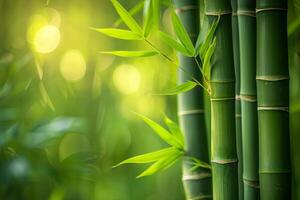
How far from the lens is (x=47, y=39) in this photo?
4.42ft

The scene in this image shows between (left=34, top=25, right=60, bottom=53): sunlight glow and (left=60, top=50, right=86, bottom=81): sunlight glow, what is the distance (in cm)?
5

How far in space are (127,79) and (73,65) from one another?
0.17 metres

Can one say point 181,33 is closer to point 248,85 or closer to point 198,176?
point 248,85

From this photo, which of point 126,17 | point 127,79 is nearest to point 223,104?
point 126,17

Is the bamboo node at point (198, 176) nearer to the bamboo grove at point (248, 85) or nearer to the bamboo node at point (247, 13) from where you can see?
the bamboo grove at point (248, 85)

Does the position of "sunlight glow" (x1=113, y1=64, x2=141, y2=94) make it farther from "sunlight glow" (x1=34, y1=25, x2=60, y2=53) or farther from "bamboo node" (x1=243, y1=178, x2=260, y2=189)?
"bamboo node" (x1=243, y1=178, x2=260, y2=189)

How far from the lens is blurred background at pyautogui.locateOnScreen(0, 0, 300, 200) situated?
1.22m

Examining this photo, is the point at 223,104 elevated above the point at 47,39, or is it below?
below

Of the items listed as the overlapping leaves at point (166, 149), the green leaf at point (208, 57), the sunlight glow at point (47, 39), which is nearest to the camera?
the green leaf at point (208, 57)

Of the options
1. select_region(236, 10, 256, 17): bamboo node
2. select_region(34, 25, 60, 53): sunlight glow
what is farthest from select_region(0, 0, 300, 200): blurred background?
select_region(236, 10, 256, 17): bamboo node

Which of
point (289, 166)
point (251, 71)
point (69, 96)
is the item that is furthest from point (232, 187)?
point (69, 96)

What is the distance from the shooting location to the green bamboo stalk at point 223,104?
2.24 feet

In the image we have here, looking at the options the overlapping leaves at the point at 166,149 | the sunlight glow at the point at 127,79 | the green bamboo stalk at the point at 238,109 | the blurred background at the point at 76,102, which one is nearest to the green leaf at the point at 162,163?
the overlapping leaves at the point at 166,149

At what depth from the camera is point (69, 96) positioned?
136 cm
